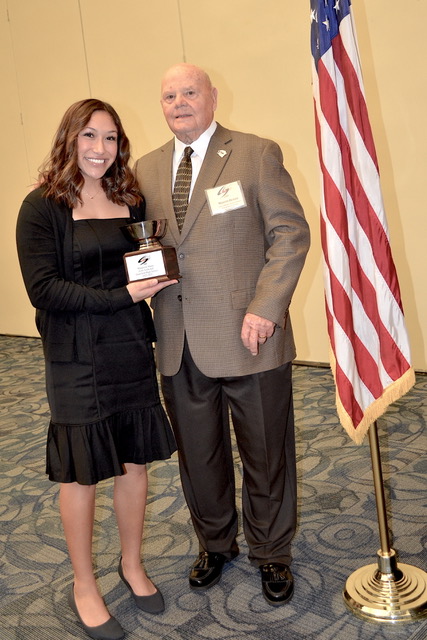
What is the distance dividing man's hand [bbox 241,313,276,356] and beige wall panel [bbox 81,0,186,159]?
4768mm

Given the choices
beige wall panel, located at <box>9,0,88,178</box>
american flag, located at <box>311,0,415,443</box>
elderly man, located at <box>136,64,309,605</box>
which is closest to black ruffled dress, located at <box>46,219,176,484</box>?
elderly man, located at <box>136,64,309,605</box>

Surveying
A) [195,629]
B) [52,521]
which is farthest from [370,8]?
[195,629]

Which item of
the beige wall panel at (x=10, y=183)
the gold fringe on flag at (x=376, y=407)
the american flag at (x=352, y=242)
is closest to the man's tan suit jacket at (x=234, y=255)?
the american flag at (x=352, y=242)

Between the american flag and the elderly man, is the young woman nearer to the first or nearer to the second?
the elderly man

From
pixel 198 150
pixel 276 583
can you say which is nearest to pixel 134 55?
pixel 198 150

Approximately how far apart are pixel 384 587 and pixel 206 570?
67 cm

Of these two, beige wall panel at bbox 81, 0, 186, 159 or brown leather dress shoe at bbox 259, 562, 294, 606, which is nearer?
brown leather dress shoe at bbox 259, 562, 294, 606

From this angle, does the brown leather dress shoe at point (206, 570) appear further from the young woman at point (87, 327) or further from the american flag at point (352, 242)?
the american flag at point (352, 242)

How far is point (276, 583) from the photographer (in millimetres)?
2572

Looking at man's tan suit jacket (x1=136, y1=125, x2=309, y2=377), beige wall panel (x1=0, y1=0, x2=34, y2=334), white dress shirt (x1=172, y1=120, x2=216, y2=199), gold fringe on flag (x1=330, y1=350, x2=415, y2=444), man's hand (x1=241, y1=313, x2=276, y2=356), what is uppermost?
beige wall panel (x1=0, y1=0, x2=34, y2=334)

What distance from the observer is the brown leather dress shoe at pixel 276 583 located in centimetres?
253

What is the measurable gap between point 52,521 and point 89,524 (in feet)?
3.77

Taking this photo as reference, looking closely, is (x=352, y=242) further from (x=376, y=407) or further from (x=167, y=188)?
(x=167, y=188)

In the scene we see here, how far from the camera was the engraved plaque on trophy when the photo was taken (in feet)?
7.68
